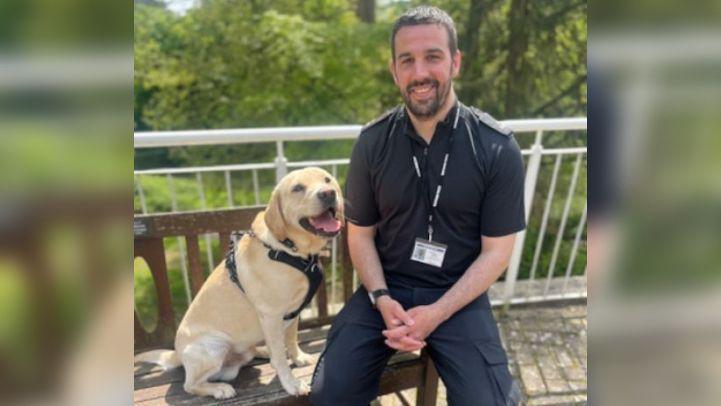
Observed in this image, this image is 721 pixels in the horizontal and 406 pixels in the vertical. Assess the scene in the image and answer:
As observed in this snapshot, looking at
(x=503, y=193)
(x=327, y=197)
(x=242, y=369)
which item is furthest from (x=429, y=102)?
(x=242, y=369)

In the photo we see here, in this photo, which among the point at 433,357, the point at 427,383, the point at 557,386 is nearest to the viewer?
the point at 433,357

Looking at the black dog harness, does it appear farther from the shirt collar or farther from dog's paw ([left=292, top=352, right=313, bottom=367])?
the shirt collar

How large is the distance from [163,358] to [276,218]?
91 cm

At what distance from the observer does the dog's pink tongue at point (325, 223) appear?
6.93ft

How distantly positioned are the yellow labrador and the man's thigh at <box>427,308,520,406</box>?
64 centimetres

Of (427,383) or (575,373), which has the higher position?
(427,383)

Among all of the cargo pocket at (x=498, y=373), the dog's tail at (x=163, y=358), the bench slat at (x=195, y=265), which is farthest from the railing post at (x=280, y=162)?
the cargo pocket at (x=498, y=373)

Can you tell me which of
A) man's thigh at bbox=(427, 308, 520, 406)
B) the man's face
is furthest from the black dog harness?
the man's face

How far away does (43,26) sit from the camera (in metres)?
0.50

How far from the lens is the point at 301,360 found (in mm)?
2387

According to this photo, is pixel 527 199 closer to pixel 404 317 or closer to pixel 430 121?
pixel 430 121

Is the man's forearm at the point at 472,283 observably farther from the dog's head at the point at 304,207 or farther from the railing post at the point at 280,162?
the railing post at the point at 280,162

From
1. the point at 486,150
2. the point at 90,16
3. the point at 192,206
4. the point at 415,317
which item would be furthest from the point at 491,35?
the point at 90,16

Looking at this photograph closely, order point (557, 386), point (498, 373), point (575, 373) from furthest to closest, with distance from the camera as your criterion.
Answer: point (575, 373)
point (557, 386)
point (498, 373)
